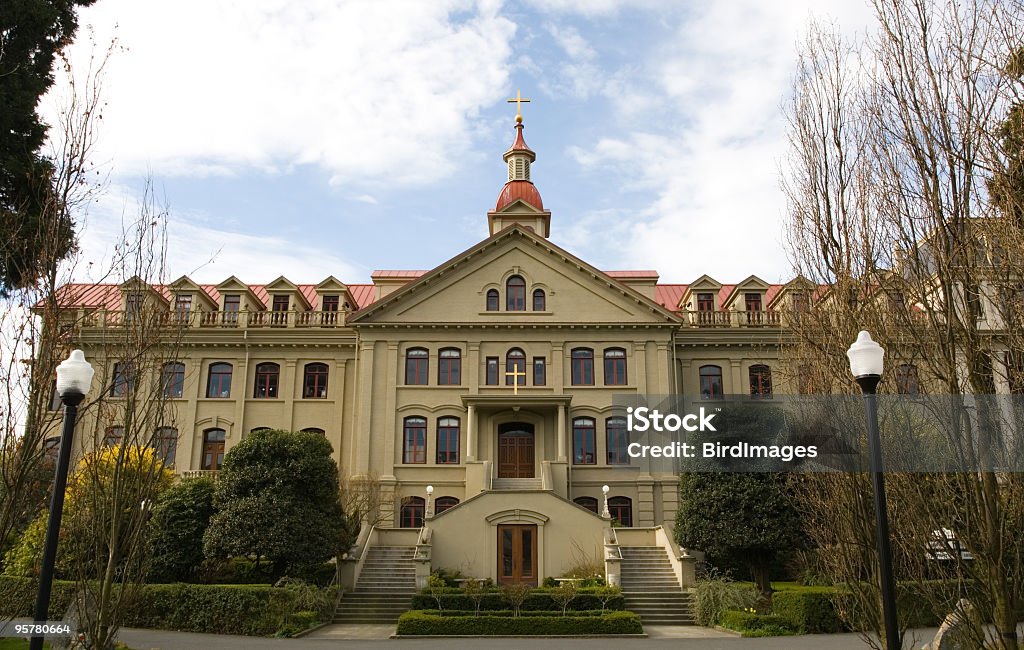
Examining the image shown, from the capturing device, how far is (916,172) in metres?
10.9

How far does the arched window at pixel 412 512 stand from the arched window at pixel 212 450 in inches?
342

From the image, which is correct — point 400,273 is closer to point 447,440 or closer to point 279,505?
point 447,440

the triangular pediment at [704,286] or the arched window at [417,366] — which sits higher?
the triangular pediment at [704,286]

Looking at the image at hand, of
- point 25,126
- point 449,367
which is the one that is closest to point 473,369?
point 449,367

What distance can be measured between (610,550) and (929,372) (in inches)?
702

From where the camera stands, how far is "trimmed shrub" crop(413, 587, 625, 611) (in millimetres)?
24203

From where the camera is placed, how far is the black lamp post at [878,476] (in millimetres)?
8367

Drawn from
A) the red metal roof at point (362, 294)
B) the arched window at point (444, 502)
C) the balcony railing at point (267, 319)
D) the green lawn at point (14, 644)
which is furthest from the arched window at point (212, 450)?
the green lawn at point (14, 644)

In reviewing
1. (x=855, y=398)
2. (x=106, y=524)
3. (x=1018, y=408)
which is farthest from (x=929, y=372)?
(x=106, y=524)

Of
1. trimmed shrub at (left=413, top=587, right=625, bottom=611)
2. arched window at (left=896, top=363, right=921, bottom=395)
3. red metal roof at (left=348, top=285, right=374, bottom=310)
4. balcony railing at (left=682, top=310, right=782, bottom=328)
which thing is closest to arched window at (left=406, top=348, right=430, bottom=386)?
red metal roof at (left=348, top=285, right=374, bottom=310)

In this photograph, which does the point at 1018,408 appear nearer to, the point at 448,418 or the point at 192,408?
the point at 448,418

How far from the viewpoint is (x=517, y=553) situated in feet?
96.6

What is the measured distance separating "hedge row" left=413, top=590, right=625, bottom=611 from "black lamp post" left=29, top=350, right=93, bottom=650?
617 inches

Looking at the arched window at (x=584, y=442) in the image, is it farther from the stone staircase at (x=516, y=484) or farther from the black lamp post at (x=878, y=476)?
the black lamp post at (x=878, y=476)
